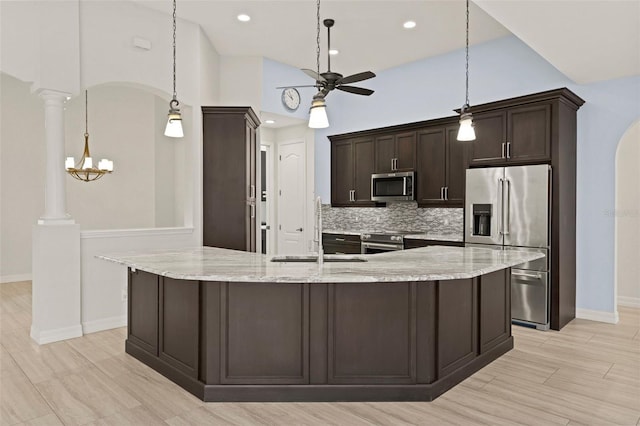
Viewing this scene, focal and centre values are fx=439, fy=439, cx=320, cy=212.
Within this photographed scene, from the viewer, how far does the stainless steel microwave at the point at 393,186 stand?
617 cm

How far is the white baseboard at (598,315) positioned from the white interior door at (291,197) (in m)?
4.26

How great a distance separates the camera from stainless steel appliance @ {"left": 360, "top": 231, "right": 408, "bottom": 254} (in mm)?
5977

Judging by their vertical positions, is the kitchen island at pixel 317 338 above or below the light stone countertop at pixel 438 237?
below

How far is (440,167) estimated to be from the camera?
19.4 feet

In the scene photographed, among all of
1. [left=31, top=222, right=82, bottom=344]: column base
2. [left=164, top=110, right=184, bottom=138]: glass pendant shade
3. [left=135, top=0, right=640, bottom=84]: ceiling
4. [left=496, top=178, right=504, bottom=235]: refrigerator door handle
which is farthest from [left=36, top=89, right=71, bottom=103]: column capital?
[left=496, top=178, right=504, bottom=235]: refrigerator door handle

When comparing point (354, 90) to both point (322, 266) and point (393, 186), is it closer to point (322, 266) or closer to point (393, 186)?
point (322, 266)

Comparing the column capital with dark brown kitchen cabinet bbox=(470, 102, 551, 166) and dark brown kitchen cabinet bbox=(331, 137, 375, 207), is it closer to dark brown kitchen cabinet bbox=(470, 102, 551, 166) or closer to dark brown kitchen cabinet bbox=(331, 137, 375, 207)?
dark brown kitchen cabinet bbox=(331, 137, 375, 207)

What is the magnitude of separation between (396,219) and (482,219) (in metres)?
1.93

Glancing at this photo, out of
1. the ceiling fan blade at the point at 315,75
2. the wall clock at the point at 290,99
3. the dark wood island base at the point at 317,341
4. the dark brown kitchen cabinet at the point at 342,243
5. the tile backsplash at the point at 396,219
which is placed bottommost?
the dark wood island base at the point at 317,341

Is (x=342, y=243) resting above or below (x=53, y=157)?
below

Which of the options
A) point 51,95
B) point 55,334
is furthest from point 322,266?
point 51,95

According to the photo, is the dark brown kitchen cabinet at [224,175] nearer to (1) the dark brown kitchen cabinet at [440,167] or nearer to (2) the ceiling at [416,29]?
(2) the ceiling at [416,29]

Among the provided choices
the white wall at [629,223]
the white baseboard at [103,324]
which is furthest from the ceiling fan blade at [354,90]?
the white wall at [629,223]

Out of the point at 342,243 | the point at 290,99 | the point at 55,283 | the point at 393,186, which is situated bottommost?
the point at 55,283
